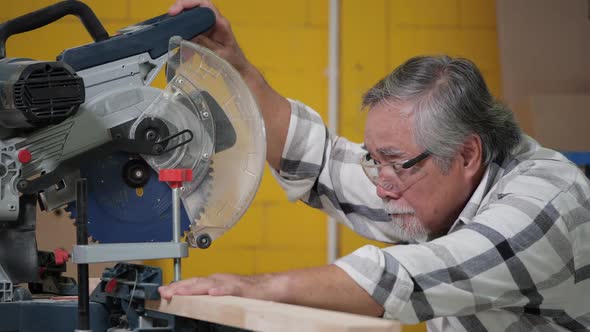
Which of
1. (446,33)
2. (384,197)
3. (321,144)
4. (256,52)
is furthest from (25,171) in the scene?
(446,33)

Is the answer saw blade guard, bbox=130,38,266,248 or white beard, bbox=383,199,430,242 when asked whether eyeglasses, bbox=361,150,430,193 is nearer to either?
white beard, bbox=383,199,430,242

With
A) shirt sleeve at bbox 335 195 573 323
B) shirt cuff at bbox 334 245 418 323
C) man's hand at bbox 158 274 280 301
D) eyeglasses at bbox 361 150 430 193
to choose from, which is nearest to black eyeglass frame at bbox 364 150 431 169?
eyeglasses at bbox 361 150 430 193

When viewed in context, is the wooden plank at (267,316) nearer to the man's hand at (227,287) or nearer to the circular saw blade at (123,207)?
the man's hand at (227,287)

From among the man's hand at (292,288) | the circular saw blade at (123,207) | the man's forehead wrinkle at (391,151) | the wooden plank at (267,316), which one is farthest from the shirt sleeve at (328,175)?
the wooden plank at (267,316)

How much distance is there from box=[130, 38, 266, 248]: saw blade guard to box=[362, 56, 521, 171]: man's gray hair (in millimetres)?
452

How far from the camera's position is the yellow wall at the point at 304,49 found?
11.1 feet

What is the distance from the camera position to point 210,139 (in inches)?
59.3

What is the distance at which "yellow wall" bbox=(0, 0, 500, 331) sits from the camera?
3396 millimetres

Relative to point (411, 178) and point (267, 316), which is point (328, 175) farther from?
point (267, 316)

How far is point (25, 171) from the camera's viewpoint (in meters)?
1.44

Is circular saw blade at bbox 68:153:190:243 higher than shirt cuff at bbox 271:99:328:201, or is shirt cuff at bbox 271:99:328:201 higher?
shirt cuff at bbox 271:99:328:201

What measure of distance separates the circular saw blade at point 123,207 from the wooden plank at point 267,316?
0.64 feet

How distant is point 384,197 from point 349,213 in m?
0.38

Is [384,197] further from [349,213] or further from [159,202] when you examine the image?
[159,202]
